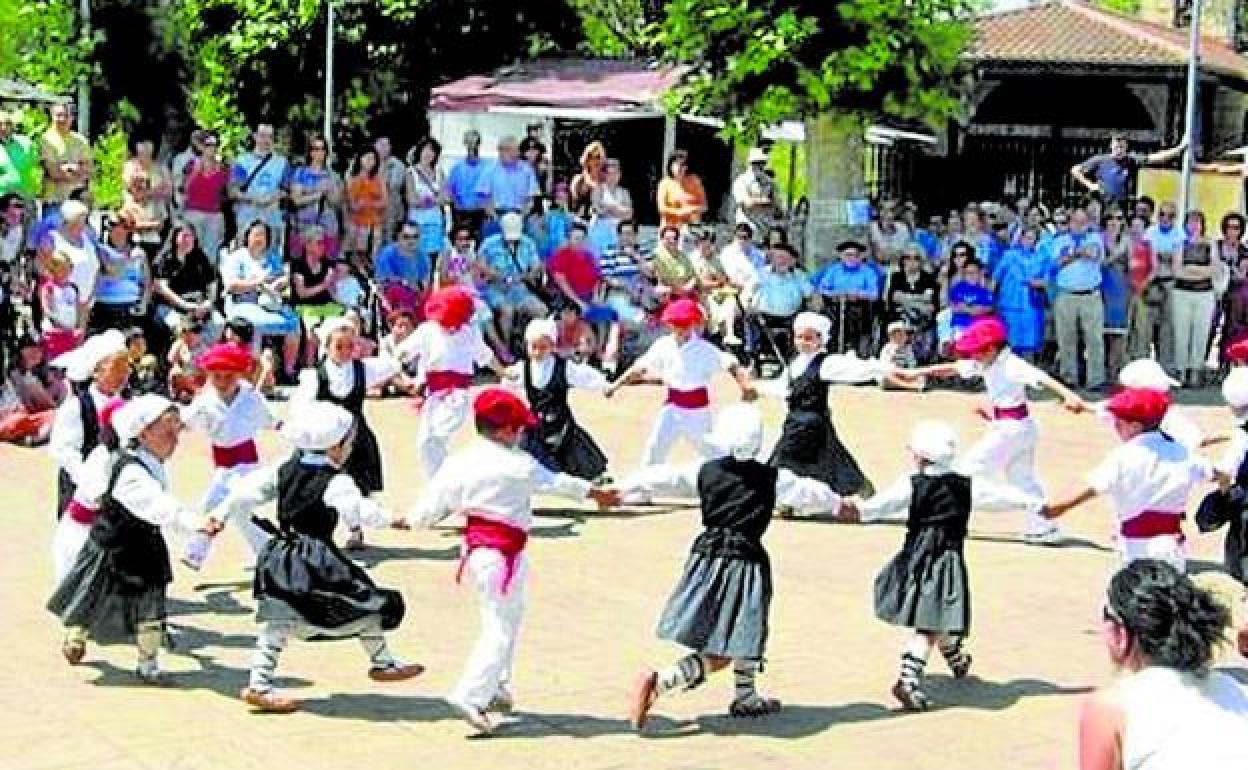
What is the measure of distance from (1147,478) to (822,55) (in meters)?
13.0

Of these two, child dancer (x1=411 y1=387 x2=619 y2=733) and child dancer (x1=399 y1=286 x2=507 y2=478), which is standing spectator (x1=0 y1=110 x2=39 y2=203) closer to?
child dancer (x1=399 y1=286 x2=507 y2=478)

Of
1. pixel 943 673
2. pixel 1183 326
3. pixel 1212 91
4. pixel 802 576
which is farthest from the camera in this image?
pixel 1212 91

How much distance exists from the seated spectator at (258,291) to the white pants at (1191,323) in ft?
30.9

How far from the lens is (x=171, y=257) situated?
19016 mm

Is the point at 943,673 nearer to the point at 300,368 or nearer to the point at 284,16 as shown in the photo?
the point at 300,368

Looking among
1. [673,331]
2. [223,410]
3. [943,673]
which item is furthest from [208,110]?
[943,673]

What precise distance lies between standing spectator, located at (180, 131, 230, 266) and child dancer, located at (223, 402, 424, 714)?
1136 cm

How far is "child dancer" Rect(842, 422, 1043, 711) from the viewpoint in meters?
9.30

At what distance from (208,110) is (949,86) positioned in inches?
573

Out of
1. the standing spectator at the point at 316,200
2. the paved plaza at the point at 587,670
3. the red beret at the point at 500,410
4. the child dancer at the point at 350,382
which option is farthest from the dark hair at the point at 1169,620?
the standing spectator at the point at 316,200

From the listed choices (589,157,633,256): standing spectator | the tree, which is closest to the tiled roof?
the tree

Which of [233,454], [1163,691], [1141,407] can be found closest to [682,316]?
[233,454]

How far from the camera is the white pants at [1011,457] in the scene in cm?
1323

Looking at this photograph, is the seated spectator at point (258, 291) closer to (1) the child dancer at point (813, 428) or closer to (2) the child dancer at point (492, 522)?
(1) the child dancer at point (813, 428)
